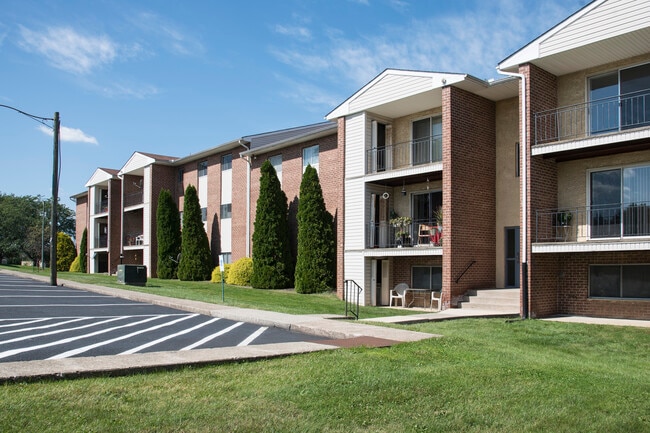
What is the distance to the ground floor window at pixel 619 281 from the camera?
15.7 metres

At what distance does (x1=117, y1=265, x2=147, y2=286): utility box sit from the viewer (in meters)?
27.0

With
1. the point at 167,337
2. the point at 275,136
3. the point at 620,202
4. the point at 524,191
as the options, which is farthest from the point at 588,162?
the point at 275,136

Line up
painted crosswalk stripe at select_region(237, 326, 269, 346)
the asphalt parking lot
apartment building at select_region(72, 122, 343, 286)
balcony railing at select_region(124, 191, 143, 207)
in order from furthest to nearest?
balcony railing at select_region(124, 191, 143, 207), apartment building at select_region(72, 122, 343, 286), painted crosswalk stripe at select_region(237, 326, 269, 346), the asphalt parking lot

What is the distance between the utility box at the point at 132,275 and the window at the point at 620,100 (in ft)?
64.8

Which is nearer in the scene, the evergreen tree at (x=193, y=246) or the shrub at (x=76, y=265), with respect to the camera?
the evergreen tree at (x=193, y=246)

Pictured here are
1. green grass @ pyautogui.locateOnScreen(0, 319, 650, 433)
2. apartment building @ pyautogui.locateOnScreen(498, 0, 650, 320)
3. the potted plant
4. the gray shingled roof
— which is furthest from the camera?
the gray shingled roof

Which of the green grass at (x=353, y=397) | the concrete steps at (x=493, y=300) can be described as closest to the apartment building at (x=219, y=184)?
the concrete steps at (x=493, y=300)

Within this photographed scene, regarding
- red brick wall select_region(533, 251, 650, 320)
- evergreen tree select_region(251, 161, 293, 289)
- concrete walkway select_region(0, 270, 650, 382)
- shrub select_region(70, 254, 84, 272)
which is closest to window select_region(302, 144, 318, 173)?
evergreen tree select_region(251, 161, 293, 289)

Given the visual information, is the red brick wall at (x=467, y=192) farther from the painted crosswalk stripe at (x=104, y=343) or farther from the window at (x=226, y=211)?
the window at (x=226, y=211)

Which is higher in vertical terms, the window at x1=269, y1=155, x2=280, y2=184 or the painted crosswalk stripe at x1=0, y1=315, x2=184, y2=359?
the window at x1=269, y1=155, x2=280, y2=184

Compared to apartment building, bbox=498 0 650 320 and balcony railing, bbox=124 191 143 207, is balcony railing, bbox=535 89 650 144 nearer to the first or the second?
apartment building, bbox=498 0 650 320

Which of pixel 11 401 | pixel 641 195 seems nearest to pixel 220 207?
pixel 641 195

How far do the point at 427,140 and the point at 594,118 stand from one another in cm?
599

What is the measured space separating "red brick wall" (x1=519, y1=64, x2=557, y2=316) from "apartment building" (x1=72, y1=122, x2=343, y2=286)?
7.93m
